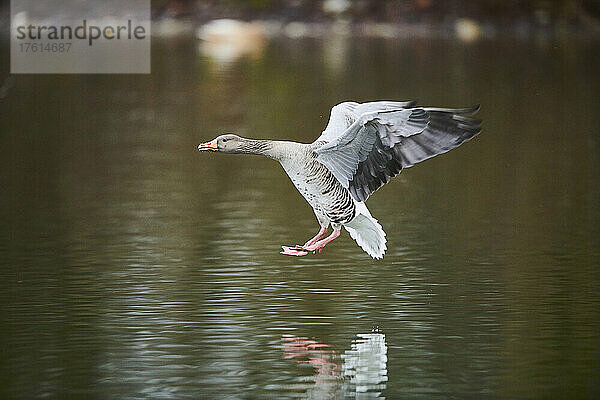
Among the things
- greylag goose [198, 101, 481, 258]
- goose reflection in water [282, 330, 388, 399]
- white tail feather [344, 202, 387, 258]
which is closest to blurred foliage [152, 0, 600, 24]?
white tail feather [344, 202, 387, 258]

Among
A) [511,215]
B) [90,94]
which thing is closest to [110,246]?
[511,215]

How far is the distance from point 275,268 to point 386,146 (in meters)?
2.32

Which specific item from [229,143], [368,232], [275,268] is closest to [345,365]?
[368,232]

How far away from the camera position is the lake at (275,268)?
30.2 feet

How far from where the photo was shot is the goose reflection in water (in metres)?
8.67

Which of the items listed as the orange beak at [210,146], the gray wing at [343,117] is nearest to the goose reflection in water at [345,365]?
the orange beak at [210,146]

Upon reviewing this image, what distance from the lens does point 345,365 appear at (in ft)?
30.6

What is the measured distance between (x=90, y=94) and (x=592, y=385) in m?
23.6

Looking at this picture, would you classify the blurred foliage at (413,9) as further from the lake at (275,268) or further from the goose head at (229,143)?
the goose head at (229,143)

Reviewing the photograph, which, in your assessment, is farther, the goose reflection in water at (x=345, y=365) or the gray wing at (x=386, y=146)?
the gray wing at (x=386, y=146)

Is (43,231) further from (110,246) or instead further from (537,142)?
(537,142)

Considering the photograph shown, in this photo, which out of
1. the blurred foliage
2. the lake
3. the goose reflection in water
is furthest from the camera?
the blurred foliage

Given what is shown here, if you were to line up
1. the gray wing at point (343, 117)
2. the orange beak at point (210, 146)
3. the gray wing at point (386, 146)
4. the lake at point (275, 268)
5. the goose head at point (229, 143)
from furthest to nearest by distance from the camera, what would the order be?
the gray wing at point (343, 117) → the goose head at point (229, 143) → the orange beak at point (210, 146) → the gray wing at point (386, 146) → the lake at point (275, 268)

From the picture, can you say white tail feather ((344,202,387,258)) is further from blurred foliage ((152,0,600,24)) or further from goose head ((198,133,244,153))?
blurred foliage ((152,0,600,24))
